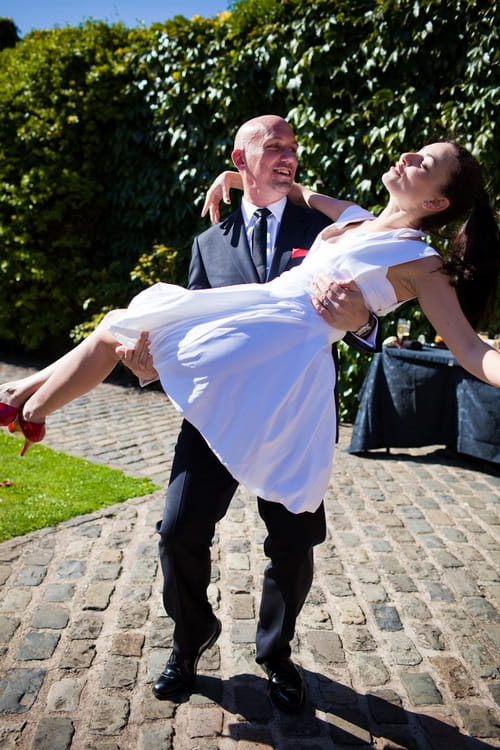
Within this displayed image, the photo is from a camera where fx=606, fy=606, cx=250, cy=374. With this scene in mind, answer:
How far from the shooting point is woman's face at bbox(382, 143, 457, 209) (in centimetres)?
210

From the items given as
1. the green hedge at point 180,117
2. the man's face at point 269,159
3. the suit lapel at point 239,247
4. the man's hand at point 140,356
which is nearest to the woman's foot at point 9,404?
the man's hand at point 140,356

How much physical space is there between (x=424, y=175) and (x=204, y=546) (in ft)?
5.07

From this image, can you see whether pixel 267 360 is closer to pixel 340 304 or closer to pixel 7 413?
pixel 340 304

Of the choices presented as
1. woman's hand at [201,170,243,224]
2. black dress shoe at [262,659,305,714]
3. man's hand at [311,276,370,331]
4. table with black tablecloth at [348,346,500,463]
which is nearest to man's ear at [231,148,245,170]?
woman's hand at [201,170,243,224]

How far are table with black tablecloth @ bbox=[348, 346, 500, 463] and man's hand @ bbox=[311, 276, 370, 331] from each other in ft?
11.9

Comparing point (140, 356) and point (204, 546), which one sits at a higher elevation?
point (140, 356)

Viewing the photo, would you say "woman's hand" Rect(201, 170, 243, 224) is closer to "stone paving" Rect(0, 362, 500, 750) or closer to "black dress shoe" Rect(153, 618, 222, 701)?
"black dress shoe" Rect(153, 618, 222, 701)

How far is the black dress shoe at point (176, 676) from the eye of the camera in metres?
2.38

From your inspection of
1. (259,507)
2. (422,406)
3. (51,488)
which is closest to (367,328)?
(259,507)

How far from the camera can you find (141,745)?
214 centimetres

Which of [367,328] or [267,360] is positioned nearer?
[267,360]

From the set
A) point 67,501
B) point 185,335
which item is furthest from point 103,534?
point 185,335

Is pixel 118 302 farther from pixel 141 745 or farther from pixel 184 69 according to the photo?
pixel 141 745

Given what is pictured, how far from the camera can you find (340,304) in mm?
2051
